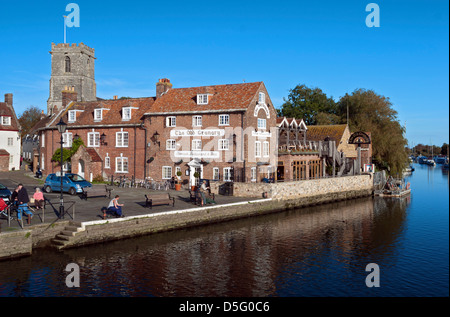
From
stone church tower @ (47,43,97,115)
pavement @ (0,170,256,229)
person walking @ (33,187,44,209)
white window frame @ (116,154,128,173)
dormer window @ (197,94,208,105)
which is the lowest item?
pavement @ (0,170,256,229)

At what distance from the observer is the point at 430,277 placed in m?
16.5

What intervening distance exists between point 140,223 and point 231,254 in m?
6.03

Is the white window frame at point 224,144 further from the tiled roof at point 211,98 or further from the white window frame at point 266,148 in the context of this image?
the white window frame at point 266,148

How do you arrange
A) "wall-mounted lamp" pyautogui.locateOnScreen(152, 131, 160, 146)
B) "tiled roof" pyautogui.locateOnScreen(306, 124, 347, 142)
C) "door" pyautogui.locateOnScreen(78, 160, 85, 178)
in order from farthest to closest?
1. "tiled roof" pyautogui.locateOnScreen(306, 124, 347, 142)
2. "door" pyautogui.locateOnScreen(78, 160, 85, 178)
3. "wall-mounted lamp" pyautogui.locateOnScreen(152, 131, 160, 146)

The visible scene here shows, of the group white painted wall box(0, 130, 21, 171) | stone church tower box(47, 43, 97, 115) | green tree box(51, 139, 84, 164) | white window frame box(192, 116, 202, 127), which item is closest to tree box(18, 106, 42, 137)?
stone church tower box(47, 43, 97, 115)

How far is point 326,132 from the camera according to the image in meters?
54.7

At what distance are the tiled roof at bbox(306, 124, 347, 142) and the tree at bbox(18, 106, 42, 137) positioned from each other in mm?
60870

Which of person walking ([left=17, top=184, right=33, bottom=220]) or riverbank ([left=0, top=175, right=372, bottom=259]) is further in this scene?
person walking ([left=17, top=184, right=33, bottom=220])

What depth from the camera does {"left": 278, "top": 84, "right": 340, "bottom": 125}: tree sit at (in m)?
71.8

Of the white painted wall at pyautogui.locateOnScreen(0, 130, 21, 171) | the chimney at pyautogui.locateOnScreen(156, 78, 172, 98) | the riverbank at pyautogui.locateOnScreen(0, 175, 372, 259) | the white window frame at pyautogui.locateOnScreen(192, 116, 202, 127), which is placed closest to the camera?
the riverbank at pyautogui.locateOnScreen(0, 175, 372, 259)

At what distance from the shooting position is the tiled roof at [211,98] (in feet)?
120

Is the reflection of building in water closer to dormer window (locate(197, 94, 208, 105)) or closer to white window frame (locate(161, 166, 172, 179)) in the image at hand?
white window frame (locate(161, 166, 172, 179))
